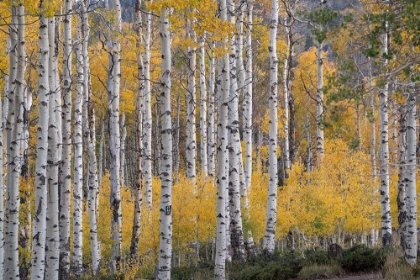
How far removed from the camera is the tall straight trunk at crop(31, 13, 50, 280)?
8305 mm

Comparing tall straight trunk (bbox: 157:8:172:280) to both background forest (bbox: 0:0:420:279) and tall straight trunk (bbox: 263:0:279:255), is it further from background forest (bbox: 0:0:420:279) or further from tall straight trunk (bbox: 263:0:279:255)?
tall straight trunk (bbox: 263:0:279:255)

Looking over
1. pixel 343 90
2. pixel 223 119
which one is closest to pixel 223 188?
pixel 223 119

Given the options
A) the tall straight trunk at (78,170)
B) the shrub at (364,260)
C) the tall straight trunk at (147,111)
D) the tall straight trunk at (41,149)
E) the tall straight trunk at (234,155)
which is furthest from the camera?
the tall straight trunk at (147,111)

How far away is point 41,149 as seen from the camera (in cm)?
834

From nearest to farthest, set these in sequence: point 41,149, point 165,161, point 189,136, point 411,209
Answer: point 41,149 < point 165,161 < point 411,209 < point 189,136

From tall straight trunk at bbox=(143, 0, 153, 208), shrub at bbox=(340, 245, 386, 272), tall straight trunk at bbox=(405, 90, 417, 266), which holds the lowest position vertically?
shrub at bbox=(340, 245, 386, 272)

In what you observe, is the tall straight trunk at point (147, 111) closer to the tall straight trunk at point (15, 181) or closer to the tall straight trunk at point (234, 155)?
the tall straight trunk at point (234, 155)

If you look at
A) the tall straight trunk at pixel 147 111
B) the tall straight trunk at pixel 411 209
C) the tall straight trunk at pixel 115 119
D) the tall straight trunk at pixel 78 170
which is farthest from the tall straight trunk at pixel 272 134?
the tall straight trunk at pixel 78 170

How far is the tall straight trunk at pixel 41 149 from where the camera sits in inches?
327

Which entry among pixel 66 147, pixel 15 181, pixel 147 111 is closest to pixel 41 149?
pixel 15 181

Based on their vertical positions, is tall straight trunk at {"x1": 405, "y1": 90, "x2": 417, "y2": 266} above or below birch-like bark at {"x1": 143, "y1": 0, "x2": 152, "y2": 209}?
below

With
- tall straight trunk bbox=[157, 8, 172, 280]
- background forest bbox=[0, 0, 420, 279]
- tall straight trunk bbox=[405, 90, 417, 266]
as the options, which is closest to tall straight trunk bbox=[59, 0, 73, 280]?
background forest bbox=[0, 0, 420, 279]

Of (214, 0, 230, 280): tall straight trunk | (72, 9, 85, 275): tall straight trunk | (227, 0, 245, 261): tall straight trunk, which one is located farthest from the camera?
(72, 9, 85, 275): tall straight trunk

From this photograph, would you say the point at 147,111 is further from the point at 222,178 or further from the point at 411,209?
the point at 411,209
